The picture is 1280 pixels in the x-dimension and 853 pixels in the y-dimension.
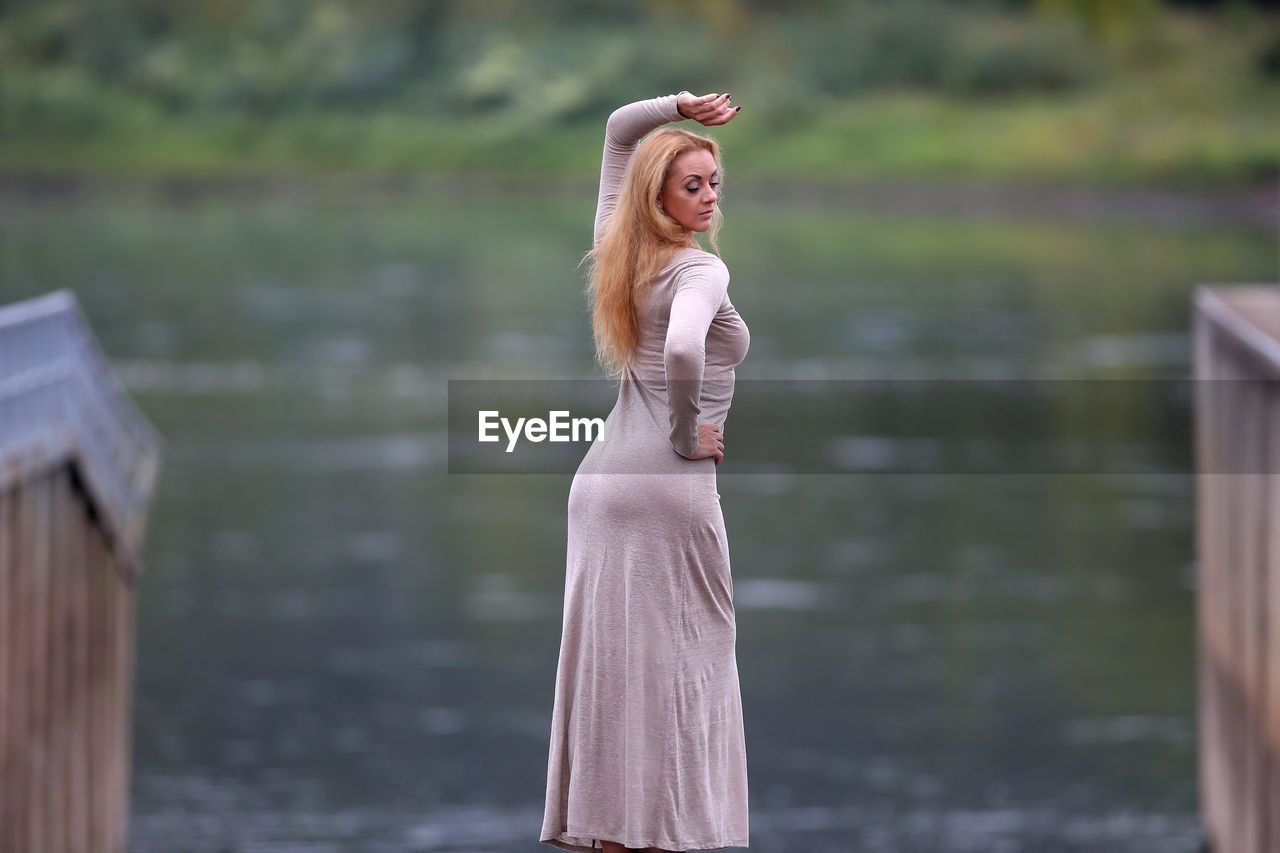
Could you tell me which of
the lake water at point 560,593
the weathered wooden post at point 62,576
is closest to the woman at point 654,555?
the weathered wooden post at point 62,576

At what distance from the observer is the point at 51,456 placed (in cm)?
1061

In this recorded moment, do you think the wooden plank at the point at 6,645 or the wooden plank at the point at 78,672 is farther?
the wooden plank at the point at 78,672

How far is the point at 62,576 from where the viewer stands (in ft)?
36.5

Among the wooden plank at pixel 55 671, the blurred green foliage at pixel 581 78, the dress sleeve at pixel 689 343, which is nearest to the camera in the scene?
the dress sleeve at pixel 689 343

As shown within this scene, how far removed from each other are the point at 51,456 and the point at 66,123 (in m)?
81.9

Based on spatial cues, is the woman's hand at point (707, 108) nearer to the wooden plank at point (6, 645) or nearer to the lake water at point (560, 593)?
the wooden plank at point (6, 645)

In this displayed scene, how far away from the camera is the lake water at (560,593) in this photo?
18906 millimetres

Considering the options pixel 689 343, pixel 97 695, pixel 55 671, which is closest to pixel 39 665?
pixel 55 671

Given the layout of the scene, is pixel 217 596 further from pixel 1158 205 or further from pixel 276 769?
pixel 1158 205

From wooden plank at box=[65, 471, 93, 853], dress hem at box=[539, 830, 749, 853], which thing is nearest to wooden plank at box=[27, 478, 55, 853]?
wooden plank at box=[65, 471, 93, 853]

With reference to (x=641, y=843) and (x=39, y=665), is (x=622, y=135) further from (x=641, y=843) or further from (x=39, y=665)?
(x=39, y=665)

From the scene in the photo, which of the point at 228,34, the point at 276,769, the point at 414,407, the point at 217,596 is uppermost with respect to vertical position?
the point at 228,34

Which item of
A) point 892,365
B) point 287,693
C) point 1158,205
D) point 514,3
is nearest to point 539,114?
point 514,3

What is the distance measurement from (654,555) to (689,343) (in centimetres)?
46
